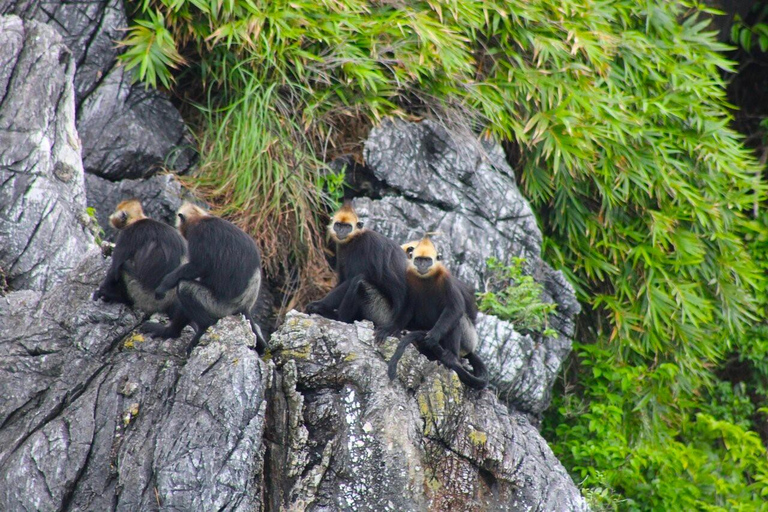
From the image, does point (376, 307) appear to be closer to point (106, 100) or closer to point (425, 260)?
point (425, 260)

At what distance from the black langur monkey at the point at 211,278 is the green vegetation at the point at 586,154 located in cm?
163

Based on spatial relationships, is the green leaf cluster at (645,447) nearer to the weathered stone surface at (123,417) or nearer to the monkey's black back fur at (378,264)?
the monkey's black back fur at (378,264)

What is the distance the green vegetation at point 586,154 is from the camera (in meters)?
7.18

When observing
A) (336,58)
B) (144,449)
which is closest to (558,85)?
(336,58)

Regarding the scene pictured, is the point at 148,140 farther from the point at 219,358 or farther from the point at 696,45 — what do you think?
the point at 696,45

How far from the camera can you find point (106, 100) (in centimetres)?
729

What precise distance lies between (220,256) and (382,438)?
54.6 inches

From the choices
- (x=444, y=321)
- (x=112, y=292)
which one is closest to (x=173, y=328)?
(x=112, y=292)

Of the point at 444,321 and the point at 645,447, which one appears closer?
the point at 444,321

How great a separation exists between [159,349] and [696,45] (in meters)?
6.59

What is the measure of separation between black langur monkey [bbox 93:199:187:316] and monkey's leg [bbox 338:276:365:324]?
97 cm

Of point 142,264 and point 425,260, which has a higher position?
point 142,264

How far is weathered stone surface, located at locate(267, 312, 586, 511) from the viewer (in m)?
4.49

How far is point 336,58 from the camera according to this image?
287 inches
